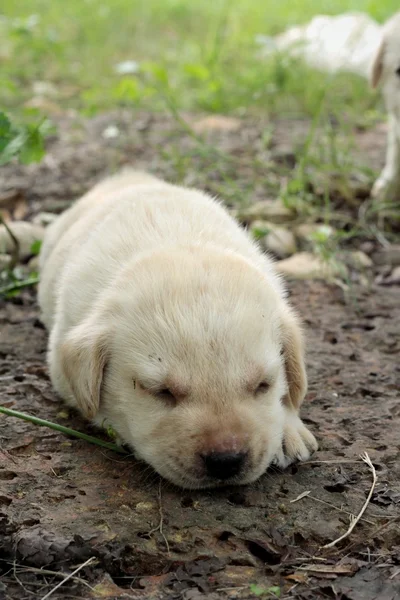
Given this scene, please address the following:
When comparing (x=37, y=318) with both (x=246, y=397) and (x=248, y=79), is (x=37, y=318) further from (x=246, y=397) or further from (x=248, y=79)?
(x=248, y=79)

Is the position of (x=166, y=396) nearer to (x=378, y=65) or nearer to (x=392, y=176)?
(x=392, y=176)

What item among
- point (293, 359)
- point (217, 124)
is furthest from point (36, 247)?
point (217, 124)

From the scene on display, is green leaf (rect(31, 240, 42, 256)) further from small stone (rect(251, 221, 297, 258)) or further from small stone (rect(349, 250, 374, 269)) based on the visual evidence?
small stone (rect(349, 250, 374, 269))

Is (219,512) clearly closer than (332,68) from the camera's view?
Yes

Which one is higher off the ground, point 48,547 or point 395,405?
point 48,547

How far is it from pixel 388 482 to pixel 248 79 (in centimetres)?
696

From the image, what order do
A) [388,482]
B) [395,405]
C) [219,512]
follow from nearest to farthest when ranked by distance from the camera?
[219,512] → [388,482] → [395,405]

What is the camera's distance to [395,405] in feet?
13.6

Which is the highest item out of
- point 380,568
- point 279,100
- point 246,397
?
point 246,397

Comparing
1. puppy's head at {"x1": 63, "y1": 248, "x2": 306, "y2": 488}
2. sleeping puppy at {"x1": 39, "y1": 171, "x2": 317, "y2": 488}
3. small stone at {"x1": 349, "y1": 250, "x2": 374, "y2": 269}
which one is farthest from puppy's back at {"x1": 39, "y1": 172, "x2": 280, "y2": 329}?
small stone at {"x1": 349, "y1": 250, "x2": 374, "y2": 269}

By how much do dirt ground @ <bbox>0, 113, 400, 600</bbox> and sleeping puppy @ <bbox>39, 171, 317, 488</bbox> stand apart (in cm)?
14

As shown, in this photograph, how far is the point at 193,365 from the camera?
3199mm

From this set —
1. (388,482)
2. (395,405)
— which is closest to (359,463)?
(388,482)

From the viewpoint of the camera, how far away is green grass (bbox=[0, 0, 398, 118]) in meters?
9.29
